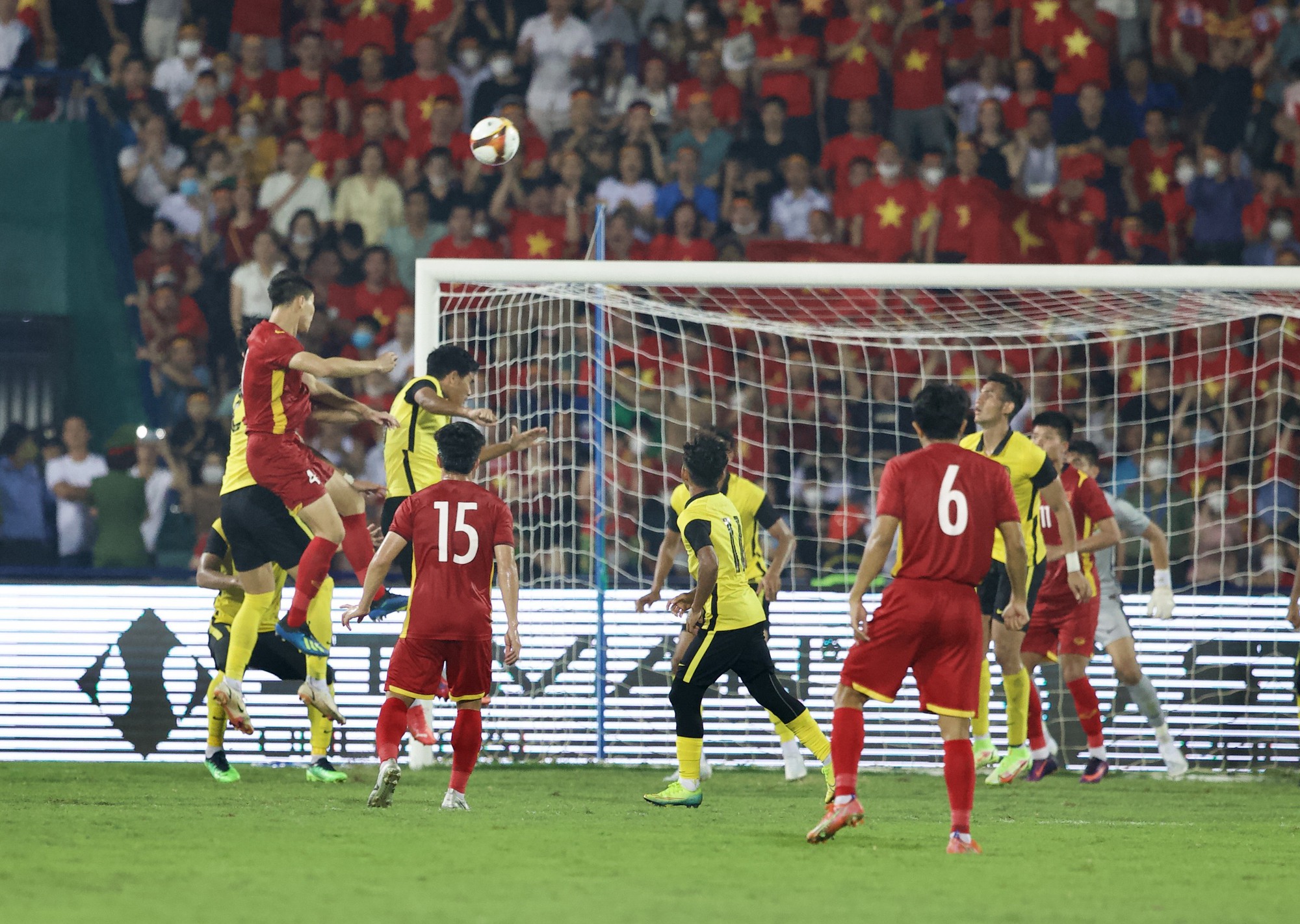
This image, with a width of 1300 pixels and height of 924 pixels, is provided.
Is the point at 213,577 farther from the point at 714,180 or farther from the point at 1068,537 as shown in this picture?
the point at 714,180

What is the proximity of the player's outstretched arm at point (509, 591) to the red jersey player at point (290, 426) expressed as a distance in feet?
5.07

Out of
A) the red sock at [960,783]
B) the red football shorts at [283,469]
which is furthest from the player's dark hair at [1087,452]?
the red football shorts at [283,469]

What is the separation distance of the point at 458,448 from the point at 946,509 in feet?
7.53

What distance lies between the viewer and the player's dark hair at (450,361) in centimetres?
886

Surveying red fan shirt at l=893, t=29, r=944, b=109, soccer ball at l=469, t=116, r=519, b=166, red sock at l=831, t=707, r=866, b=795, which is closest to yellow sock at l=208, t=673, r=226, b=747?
soccer ball at l=469, t=116, r=519, b=166

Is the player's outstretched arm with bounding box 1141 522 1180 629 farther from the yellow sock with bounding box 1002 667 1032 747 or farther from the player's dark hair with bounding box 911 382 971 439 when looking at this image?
the player's dark hair with bounding box 911 382 971 439

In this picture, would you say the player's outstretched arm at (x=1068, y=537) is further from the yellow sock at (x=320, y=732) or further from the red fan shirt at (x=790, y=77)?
the red fan shirt at (x=790, y=77)

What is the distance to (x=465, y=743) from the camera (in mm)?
7289

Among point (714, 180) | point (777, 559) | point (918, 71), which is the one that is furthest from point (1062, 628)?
point (918, 71)

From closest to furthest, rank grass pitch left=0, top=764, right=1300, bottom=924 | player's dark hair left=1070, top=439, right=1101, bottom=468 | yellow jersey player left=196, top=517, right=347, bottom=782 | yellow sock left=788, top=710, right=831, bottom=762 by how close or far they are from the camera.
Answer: grass pitch left=0, top=764, right=1300, bottom=924 < yellow sock left=788, top=710, right=831, bottom=762 < yellow jersey player left=196, top=517, right=347, bottom=782 < player's dark hair left=1070, top=439, right=1101, bottom=468

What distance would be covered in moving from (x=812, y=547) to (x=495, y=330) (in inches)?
114

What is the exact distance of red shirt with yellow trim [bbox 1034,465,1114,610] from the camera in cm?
990

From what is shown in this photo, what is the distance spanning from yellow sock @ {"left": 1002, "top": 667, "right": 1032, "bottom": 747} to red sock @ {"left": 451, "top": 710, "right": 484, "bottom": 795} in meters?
3.56

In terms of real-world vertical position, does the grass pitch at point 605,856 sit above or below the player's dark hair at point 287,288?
below
